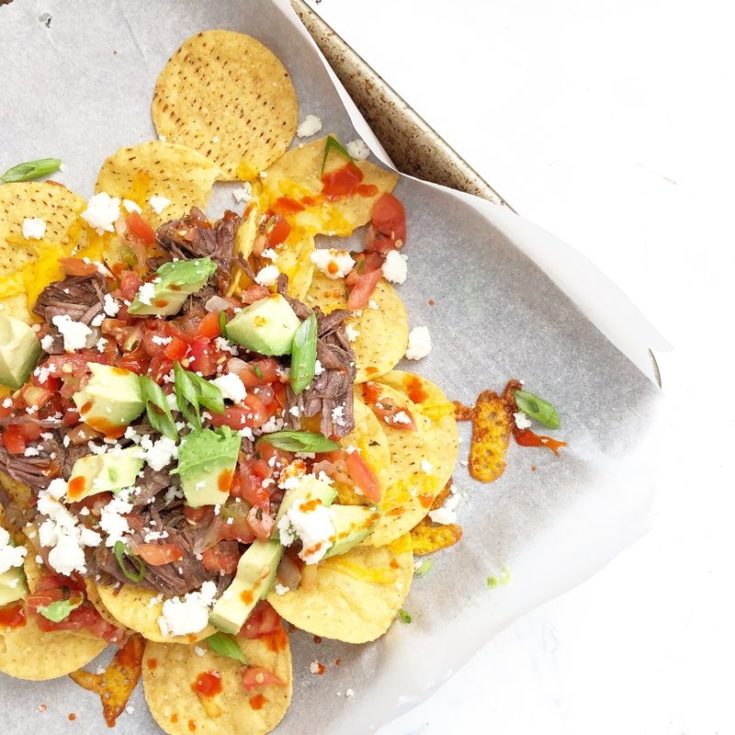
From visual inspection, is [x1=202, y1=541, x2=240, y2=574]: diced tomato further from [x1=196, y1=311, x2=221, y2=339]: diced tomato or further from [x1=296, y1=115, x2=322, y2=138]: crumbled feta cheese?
[x1=296, y1=115, x2=322, y2=138]: crumbled feta cheese


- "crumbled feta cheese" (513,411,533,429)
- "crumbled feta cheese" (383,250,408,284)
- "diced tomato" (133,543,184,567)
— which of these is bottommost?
"diced tomato" (133,543,184,567)

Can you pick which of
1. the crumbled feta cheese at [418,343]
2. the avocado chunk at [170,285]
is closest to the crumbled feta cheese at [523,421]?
the crumbled feta cheese at [418,343]

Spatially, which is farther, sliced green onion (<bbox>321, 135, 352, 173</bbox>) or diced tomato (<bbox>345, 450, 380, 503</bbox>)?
sliced green onion (<bbox>321, 135, 352, 173</bbox>)

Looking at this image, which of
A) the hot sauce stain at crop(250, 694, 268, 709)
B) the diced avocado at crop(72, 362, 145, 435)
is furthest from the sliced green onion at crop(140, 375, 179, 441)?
the hot sauce stain at crop(250, 694, 268, 709)

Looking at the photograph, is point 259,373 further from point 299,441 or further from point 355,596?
point 355,596

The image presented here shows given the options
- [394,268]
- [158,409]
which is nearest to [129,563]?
[158,409]

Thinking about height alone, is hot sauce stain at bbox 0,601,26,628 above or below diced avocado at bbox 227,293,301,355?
below

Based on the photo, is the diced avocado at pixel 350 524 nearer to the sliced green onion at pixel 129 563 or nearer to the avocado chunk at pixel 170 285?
the sliced green onion at pixel 129 563
